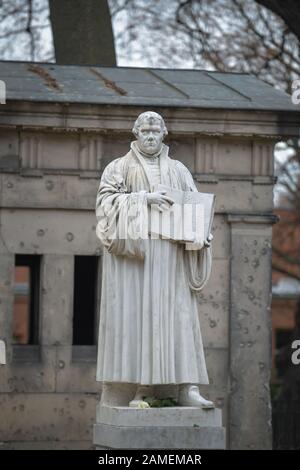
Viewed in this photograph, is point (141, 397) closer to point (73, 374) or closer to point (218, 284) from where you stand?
point (73, 374)

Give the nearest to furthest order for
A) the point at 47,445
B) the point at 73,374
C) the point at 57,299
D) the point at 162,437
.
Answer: the point at 162,437 → the point at 47,445 → the point at 73,374 → the point at 57,299

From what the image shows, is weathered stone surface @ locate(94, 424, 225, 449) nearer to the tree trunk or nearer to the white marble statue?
the white marble statue

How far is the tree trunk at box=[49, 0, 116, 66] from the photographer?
26.8 m

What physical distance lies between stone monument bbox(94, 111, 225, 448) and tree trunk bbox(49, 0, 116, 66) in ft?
35.8

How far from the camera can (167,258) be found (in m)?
15.9

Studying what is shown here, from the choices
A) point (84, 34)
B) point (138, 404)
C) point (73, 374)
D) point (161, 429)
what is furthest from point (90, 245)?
point (84, 34)

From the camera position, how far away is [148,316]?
1567cm

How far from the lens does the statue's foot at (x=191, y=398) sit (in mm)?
15656

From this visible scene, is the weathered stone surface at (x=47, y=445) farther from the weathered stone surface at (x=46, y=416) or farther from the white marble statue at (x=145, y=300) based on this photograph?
the white marble statue at (x=145, y=300)

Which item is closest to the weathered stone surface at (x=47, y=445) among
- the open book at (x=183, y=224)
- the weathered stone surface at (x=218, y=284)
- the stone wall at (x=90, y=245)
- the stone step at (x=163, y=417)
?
the stone wall at (x=90, y=245)

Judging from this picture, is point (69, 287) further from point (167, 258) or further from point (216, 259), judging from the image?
point (167, 258)

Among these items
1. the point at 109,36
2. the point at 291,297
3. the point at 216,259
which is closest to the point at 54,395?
the point at 216,259

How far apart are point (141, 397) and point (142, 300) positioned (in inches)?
36.7

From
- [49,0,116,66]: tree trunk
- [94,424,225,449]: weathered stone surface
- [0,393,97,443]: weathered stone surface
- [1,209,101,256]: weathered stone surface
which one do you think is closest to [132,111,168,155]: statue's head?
[94,424,225,449]: weathered stone surface
